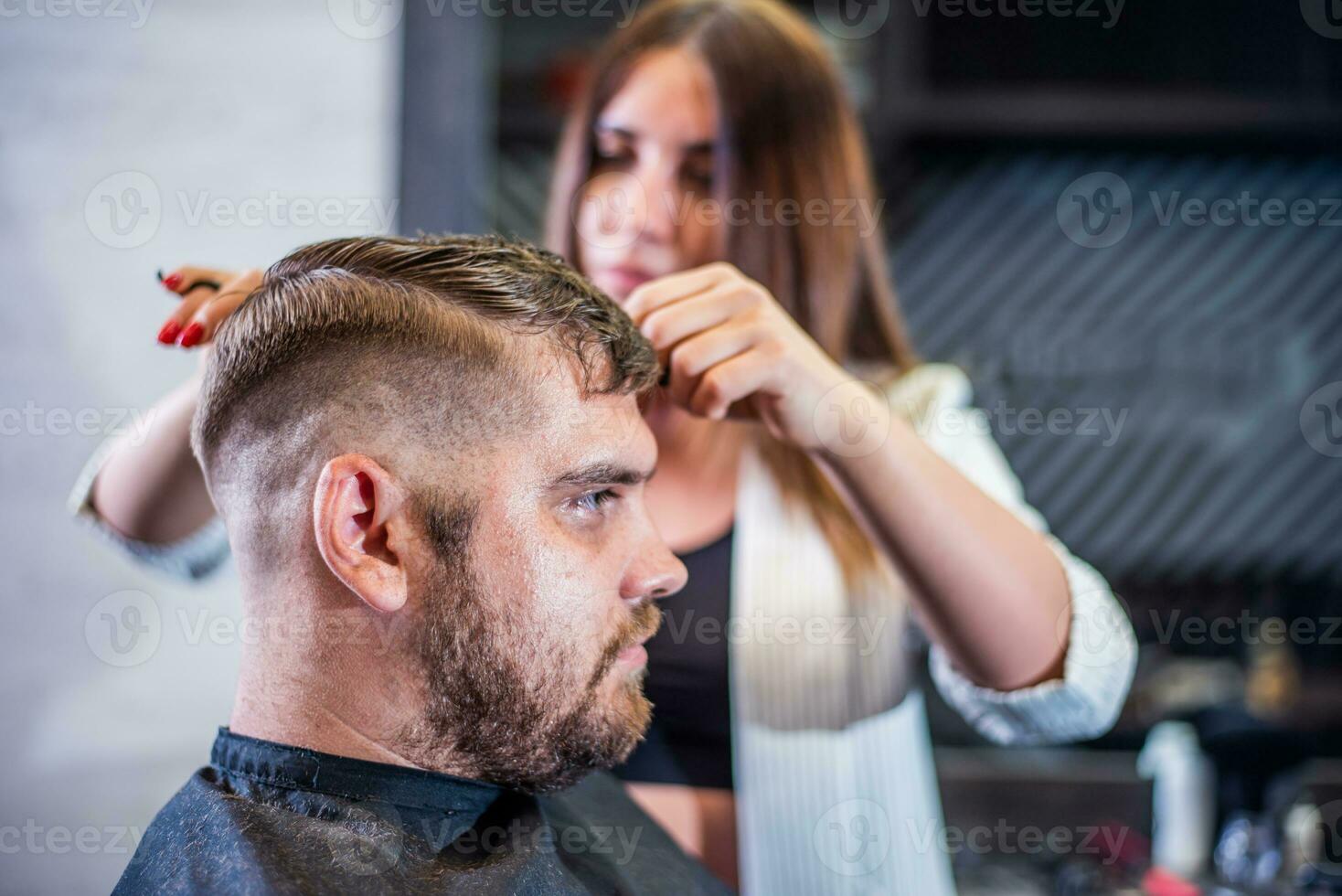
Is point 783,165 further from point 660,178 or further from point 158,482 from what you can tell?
point 158,482

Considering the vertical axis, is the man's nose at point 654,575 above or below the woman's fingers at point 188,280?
below

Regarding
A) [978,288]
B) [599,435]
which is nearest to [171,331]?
[599,435]

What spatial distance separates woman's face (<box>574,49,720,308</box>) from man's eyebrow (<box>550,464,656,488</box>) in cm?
47

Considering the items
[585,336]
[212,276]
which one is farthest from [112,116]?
[585,336]

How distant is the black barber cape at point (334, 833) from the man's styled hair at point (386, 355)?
0.24 m

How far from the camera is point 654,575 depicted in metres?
1.03

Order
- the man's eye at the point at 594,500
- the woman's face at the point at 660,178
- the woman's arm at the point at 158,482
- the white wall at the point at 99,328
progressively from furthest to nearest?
the white wall at the point at 99,328, the woman's face at the point at 660,178, the woman's arm at the point at 158,482, the man's eye at the point at 594,500

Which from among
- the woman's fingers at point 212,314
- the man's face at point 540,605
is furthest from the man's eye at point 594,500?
the woman's fingers at point 212,314

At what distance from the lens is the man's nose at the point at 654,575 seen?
102cm

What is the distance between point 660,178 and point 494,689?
0.78 metres

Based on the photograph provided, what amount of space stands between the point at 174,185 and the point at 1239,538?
8.99ft

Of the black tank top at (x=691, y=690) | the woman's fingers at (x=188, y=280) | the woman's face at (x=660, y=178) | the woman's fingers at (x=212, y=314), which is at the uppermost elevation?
the woman's face at (x=660, y=178)

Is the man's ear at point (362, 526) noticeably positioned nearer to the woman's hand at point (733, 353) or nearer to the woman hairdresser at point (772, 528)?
the woman's hand at point (733, 353)

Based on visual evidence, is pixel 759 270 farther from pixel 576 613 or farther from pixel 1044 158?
pixel 1044 158
